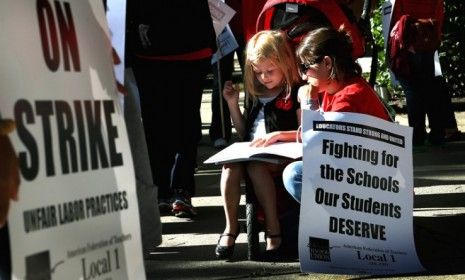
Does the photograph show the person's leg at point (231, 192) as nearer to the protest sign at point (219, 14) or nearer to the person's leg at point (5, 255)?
the protest sign at point (219, 14)

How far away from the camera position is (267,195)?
18.5ft

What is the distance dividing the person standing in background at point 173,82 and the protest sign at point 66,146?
3.62m

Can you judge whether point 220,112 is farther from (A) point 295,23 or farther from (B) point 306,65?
(B) point 306,65

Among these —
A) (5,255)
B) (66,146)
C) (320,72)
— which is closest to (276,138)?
(320,72)

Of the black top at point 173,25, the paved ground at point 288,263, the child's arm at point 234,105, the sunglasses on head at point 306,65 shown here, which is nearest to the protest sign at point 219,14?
the black top at point 173,25

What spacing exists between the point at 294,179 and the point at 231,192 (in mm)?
391

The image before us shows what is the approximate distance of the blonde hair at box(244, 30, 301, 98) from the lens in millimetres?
5816

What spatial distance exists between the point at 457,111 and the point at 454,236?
594 cm

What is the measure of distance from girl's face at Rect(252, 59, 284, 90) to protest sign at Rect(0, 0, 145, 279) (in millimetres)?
2627

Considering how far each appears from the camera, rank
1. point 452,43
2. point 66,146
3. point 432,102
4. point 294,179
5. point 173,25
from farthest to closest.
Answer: point 452,43 < point 432,102 < point 173,25 < point 294,179 < point 66,146

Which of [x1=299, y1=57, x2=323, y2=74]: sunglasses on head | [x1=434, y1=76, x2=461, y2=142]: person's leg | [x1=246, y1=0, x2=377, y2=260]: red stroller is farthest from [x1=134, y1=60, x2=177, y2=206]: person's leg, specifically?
[x1=434, y1=76, x2=461, y2=142]: person's leg

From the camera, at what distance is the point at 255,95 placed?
19.6 ft

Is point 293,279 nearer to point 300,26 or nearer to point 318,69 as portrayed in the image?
point 318,69

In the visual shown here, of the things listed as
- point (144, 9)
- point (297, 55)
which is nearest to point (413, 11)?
point (144, 9)
